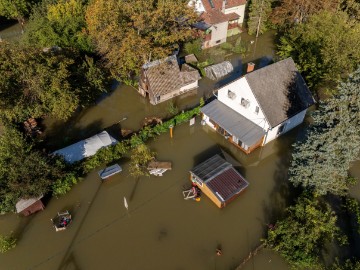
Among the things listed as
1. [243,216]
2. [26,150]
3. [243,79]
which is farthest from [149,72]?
[243,216]

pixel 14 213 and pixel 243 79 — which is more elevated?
pixel 243 79

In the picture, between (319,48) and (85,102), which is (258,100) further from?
(85,102)

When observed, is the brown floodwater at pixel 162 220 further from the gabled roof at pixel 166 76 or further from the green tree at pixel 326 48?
the green tree at pixel 326 48

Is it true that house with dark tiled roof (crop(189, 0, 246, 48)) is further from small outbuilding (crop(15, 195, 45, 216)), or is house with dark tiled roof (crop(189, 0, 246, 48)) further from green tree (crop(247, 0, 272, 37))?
small outbuilding (crop(15, 195, 45, 216))

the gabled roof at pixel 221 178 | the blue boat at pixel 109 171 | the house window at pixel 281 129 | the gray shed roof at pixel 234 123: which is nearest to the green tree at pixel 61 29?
the gray shed roof at pixel 234 123

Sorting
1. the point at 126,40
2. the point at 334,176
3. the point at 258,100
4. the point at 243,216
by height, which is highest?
the point at 126,40

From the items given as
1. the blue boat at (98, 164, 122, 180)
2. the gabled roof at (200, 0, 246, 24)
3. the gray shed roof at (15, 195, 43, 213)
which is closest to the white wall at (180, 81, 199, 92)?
the gabled roof at (200, 0, 246, 24)

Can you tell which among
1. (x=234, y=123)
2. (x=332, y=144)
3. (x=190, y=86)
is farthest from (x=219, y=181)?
(x=190, y=86)
